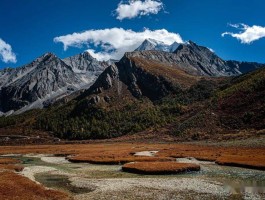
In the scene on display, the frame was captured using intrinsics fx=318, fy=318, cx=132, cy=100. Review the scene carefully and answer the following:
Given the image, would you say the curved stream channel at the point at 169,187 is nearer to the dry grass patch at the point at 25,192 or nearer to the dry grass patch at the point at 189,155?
the dry grass patch at the point at 25,192

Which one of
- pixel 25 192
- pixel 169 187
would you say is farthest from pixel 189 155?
pixel 25 192

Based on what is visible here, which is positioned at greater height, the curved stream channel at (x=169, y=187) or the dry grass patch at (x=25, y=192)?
the dry grass patch at (x=25, y=192)

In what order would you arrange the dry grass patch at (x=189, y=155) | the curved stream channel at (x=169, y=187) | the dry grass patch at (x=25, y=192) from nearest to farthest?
the dry grass patch at (x=25, y=192), the curved stream channel at (x=169, y=187), the dry grass patch at (x=189, y=155)

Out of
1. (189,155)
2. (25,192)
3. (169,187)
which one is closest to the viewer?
(25,192)

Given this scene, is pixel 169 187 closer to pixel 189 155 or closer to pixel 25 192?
pixel 25 192

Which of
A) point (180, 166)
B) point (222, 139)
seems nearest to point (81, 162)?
point (180, 166)

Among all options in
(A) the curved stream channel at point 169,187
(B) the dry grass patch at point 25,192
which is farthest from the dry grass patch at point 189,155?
(B) the dry grass patch at point 25,192

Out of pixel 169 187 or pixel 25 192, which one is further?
pixel 169 187

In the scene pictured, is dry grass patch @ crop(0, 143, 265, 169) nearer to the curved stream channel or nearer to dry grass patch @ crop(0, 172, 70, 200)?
the curved stream channel

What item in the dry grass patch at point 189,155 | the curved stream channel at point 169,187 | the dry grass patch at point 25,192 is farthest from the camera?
the dry grass patch at point 189,155

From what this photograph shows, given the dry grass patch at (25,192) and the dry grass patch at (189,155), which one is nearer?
the dry grass patch at (25,192)

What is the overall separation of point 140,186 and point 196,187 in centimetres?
717

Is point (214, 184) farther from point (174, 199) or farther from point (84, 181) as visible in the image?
point (84, 181)

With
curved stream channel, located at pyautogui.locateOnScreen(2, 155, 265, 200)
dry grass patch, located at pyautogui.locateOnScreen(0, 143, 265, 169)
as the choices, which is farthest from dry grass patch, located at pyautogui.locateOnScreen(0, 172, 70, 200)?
dry grass patch, located at pyautogui.locateOnScreen(0, 143, 265, 169)
